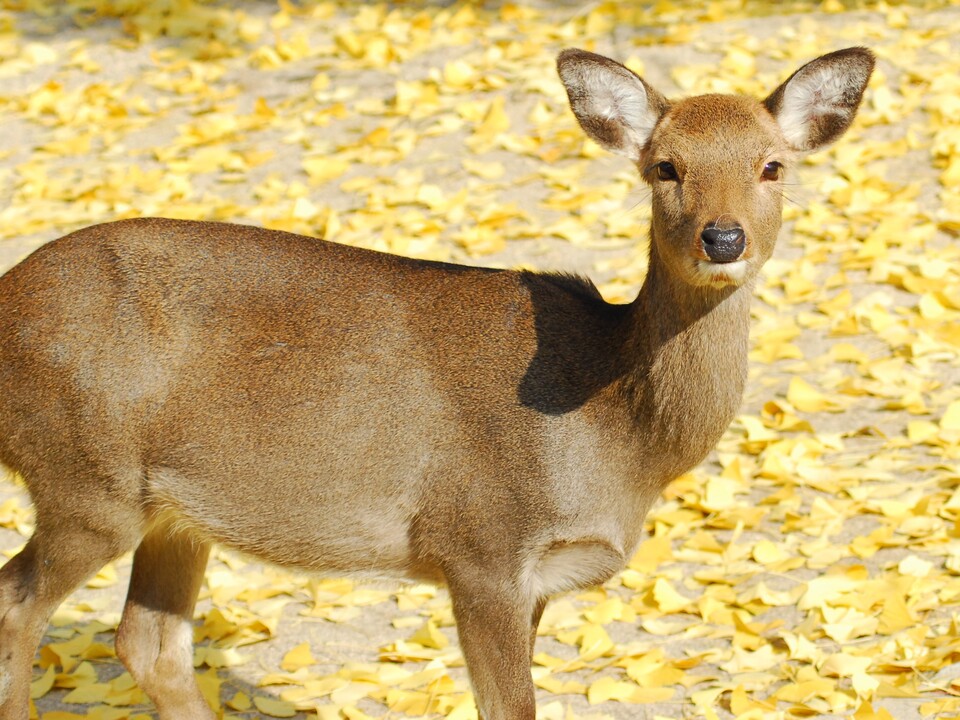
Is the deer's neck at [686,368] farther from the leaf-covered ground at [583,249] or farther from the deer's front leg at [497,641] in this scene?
the leaf-covered ground at [583,249]

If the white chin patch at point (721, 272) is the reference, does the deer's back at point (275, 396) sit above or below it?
below

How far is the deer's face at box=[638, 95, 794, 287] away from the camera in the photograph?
3.89 m

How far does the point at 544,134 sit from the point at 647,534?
4.33m

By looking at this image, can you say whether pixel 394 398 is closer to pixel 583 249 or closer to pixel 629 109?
pixel 629 109

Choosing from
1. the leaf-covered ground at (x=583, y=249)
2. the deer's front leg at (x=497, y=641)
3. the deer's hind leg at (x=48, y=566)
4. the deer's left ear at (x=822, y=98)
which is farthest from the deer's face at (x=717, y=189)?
the deer's hind leg at (x=48, y=566)

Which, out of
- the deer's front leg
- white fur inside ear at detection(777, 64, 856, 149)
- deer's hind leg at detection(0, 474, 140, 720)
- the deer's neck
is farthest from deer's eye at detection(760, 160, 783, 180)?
deer's hind leg at detection(0, 474, 140, 720)

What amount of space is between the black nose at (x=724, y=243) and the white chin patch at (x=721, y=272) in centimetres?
3

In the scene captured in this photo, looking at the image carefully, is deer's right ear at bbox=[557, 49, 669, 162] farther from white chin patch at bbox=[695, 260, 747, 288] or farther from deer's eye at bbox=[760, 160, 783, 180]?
white chin patch at bbox=[695, 260, 747, 288]

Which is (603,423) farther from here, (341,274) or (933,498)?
(933,498)

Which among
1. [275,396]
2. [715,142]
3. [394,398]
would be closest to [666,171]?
[715,142]

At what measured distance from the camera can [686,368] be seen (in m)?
4.24

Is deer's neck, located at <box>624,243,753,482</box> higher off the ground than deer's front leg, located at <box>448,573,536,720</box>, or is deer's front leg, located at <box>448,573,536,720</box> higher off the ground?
deer's neck, located at <box>624,243,753,482</box>

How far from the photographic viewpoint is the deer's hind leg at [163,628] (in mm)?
4855

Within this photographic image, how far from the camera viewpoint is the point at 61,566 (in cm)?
434
